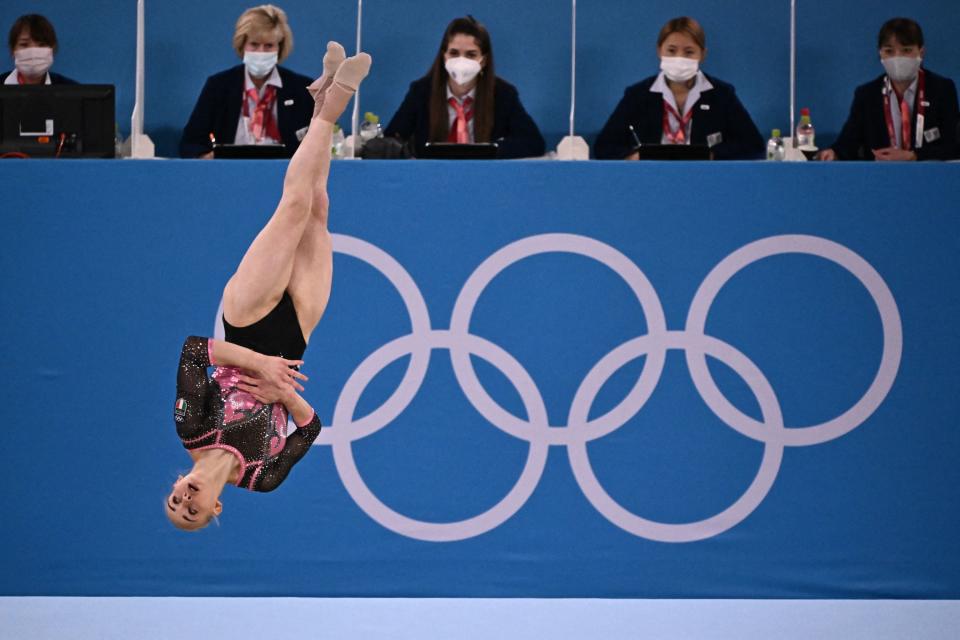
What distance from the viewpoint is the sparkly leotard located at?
489 cm

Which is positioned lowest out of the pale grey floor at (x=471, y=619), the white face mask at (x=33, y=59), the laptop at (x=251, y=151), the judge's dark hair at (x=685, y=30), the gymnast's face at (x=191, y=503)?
the pale grey floor at (x=471, y=619)

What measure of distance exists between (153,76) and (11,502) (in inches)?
118

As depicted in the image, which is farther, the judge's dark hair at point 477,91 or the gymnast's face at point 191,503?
the judge's dark hair at point 477,91

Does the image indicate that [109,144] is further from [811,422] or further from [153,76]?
[811,422]

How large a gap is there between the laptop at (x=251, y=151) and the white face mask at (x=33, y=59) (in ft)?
4.71

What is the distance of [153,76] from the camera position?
7.55m

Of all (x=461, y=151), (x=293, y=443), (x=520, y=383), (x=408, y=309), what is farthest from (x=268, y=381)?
(x=461, y=151)

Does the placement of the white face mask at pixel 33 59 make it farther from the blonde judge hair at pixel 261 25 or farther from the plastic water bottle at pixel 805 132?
the plastic water bottle at pixel 805 132

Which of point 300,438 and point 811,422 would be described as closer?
point 300,438

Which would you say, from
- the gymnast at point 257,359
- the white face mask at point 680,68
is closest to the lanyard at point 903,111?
the white face mask at point 680,68

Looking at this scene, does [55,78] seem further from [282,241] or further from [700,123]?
[700,123]

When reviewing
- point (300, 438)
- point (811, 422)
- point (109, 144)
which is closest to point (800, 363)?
point (811, 422)

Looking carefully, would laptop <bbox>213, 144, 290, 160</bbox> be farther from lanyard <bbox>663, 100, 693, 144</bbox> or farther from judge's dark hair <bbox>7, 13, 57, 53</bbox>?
lanyard <bbox>663, 100, 693, 144</bbox>

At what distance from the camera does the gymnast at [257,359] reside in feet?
16.0
